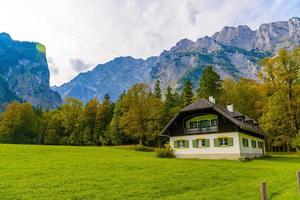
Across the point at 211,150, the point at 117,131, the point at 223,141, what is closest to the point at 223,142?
the point at 223,141

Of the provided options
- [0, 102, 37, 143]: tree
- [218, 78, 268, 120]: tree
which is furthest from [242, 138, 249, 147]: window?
[0, 102, 37, 143]: tree

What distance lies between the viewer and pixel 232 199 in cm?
1670

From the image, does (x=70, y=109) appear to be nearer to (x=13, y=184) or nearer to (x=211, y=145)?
(x=211, y=145)

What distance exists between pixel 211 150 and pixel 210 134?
2110 mm

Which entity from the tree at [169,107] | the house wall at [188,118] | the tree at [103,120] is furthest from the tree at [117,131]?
the house wall at [188,118]

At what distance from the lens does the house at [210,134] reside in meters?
42.4

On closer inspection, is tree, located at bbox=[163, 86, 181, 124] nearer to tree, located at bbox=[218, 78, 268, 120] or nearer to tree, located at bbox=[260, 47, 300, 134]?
tree, located at bbox=[218, 78, 268, 120]

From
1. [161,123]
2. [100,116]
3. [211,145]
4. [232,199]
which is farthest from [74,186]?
[100,116]

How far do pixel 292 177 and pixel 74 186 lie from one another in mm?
15652

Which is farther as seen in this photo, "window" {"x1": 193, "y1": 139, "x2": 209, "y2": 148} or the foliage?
the foliage

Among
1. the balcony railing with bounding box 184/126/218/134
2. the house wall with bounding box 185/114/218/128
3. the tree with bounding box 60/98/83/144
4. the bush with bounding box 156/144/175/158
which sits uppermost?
the tree with bounding box 60/98/83/144

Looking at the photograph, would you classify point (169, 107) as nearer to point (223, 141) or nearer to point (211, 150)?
point (211, 150)

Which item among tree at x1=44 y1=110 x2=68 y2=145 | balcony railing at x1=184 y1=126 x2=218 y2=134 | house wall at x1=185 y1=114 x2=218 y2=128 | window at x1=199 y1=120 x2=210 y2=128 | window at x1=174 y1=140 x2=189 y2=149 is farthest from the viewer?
tree at x1=44 y1=110 x2=68 y2=145

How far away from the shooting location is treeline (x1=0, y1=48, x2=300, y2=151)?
175ft
